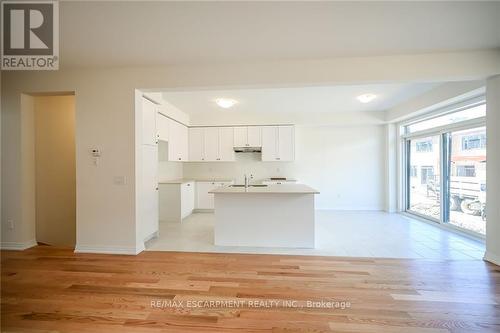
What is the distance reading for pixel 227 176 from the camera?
696cm

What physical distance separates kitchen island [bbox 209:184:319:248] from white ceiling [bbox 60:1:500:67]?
1971 mm

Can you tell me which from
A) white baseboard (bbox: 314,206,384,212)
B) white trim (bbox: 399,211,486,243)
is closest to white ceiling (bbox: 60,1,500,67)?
white trim (bbox: 399,211,486,243)

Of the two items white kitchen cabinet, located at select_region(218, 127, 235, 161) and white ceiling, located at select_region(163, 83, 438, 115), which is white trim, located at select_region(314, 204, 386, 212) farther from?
white kitchen cabinet, located at select_region(218, 127, 235, 161)

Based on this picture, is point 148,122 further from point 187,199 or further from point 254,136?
point 254,136

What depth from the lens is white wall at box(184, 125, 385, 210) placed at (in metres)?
6.60

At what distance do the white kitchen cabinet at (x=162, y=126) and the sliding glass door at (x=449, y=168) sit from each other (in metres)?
5.72

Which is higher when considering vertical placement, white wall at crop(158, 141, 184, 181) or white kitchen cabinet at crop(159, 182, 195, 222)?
white wall at crop(158, 141, 184, 181)

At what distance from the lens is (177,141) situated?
578cm

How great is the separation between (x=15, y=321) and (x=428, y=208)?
700 centimetres

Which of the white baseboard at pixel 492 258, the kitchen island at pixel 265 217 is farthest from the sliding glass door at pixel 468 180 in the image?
the kitchen island at pixel 265 217

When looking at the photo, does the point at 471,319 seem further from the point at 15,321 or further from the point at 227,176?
the point at 227,176

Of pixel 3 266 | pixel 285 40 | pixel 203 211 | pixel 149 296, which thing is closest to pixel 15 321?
pixel 149 296

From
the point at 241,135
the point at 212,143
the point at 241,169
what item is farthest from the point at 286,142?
the point at 212,143

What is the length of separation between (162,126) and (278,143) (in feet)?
9.93
